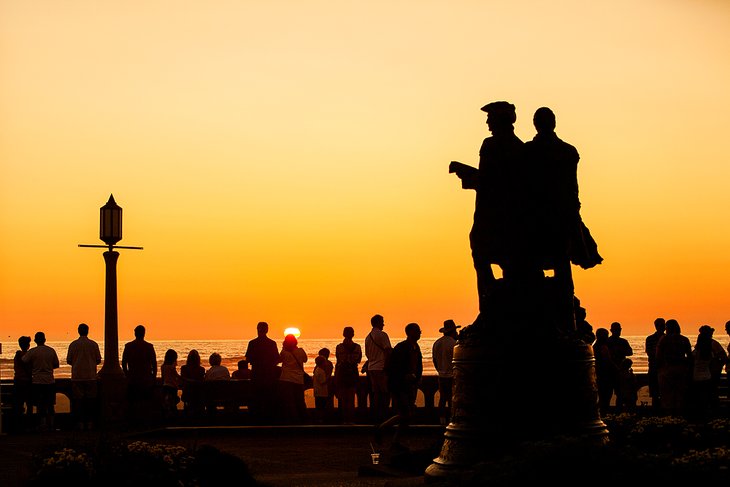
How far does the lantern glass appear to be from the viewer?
2431 cm

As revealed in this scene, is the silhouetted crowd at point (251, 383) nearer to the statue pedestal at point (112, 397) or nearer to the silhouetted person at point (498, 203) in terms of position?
the statue pedestal at point (112, 397)

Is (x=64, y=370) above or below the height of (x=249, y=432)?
above

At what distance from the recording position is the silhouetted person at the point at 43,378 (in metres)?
23.6

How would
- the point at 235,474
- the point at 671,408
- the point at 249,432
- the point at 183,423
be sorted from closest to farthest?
1. the point at 235,474
2. the point at 671,408
3. the point at 249,432
4. the point at 183,423

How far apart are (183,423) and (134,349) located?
5.35 feet

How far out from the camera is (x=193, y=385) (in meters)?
24.9

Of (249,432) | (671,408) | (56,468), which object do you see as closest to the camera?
(56,468)

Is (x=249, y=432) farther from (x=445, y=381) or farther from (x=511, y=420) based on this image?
(x=511, y=420)

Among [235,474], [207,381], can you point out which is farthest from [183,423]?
[235,474]

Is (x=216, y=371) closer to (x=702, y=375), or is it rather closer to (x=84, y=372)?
(x=84, y=372)

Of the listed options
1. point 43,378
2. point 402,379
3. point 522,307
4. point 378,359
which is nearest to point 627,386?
point 378,359

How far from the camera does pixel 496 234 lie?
13.0 meters

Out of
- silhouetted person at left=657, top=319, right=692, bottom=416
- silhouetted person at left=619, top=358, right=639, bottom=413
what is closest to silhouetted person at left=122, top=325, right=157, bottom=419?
silhouetted person at left=619, top=358, right=639, bottom=413

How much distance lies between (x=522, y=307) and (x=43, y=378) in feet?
42.1
